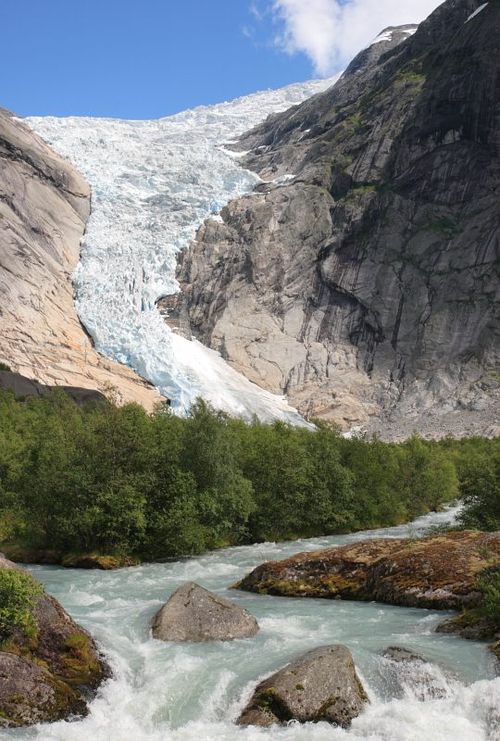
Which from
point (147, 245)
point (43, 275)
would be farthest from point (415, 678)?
point (147, 245)

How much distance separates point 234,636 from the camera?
12883mm

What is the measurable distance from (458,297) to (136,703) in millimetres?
85220

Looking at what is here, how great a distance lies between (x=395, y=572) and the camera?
16078 mm

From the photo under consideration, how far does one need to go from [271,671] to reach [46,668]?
349cm

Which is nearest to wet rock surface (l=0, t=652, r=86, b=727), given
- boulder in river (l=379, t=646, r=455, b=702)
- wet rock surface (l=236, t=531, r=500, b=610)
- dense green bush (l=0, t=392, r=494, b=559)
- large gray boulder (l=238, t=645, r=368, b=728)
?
large gray boulder (l=238, t=645, r=368, b=728)

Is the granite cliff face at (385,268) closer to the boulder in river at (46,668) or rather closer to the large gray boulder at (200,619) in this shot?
the large gray boulder at (200,619)

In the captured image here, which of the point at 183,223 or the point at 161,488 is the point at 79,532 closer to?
the point at 161,488

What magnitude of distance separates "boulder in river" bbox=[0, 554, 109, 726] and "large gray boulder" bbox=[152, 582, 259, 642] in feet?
5.83

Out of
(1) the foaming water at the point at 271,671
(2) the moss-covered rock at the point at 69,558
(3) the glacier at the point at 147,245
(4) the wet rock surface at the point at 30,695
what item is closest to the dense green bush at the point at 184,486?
(2) the moss-covered rock at the point at 69,558

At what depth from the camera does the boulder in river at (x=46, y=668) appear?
31.0 feet

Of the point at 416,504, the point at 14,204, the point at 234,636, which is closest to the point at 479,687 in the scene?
the point at 234,636

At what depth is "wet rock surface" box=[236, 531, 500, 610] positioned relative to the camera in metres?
14.7

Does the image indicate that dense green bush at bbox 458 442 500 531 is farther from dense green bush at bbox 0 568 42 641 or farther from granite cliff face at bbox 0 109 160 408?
granite cliff face at bbox 0 109 160 408

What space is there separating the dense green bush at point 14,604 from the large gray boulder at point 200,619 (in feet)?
9.84
